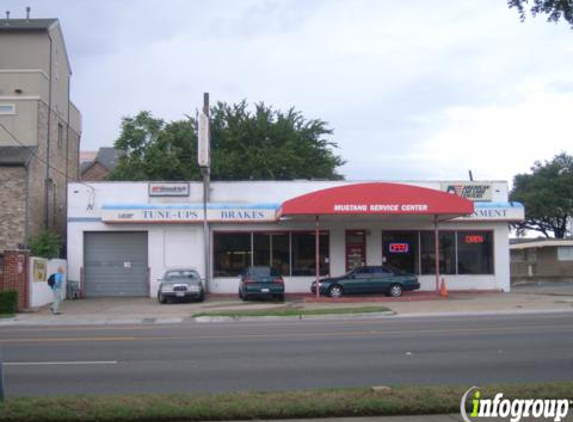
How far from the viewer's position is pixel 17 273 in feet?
91.2

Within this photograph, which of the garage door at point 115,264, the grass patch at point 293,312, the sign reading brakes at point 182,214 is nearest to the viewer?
the grass patch at point 293,312

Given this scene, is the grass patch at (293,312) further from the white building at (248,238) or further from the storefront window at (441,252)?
the storefront window at (441,252)

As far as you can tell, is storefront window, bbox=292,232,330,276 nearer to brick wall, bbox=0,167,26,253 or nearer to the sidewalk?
the sidewalk

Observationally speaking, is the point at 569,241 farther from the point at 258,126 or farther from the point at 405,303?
the point at 405,303

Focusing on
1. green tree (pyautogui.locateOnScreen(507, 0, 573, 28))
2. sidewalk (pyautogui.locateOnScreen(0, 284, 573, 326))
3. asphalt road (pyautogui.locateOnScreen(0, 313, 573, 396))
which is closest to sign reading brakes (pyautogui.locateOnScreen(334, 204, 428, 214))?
sidewalk (pyautogui.locateOnScreen(0, 284, 573, 326))

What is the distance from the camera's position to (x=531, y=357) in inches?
514

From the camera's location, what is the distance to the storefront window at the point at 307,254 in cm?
3562

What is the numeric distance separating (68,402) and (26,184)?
26.3 metres

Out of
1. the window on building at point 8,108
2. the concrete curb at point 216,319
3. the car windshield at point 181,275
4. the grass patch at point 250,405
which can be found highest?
the window on building at point 8,108

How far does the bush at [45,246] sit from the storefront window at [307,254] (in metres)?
10.9

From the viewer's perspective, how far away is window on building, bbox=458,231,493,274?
119 feet

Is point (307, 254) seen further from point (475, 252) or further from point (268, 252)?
point (475, 252)

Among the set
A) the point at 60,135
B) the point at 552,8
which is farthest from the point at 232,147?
the point at 552,8

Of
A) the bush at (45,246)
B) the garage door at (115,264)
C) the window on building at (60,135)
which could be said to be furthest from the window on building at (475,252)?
the window on building at (60,135)
